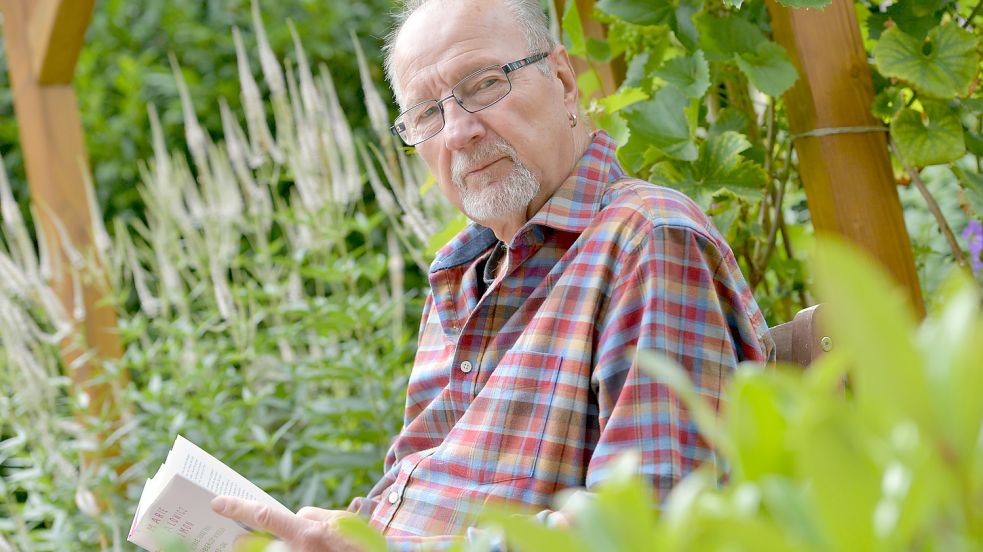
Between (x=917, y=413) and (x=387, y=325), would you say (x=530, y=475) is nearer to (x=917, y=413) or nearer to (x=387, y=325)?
(x=917, y=413)

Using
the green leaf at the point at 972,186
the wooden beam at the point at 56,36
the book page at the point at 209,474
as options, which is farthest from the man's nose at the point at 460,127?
the wooden beam at the point at 56,36

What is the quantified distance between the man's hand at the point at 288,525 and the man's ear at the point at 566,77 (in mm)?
654

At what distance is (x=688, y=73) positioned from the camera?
1586 mm

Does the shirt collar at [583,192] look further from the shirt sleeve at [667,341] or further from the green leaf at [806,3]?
the green leaf at [806,3]

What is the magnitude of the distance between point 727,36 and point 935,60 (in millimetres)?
282

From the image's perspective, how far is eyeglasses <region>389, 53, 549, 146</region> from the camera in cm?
139

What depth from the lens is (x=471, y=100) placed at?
1411 millimetres

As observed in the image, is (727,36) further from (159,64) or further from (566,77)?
(159,64)

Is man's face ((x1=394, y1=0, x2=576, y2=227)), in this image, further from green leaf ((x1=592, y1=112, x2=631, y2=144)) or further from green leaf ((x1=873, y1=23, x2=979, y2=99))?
green leaf ((x1=873, y1=23, x2=979, y2=99))

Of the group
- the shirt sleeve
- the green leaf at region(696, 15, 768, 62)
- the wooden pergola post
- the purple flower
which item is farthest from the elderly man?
the wooden pergola post

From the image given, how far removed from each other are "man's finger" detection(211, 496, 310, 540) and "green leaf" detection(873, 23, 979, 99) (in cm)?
94

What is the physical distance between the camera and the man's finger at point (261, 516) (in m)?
1.11

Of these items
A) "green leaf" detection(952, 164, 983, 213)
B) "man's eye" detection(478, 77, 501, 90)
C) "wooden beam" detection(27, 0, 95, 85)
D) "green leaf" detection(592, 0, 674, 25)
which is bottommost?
"green leaf" detection(952, 164, 983, 213)

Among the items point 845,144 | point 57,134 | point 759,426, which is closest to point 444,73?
point 845,144
